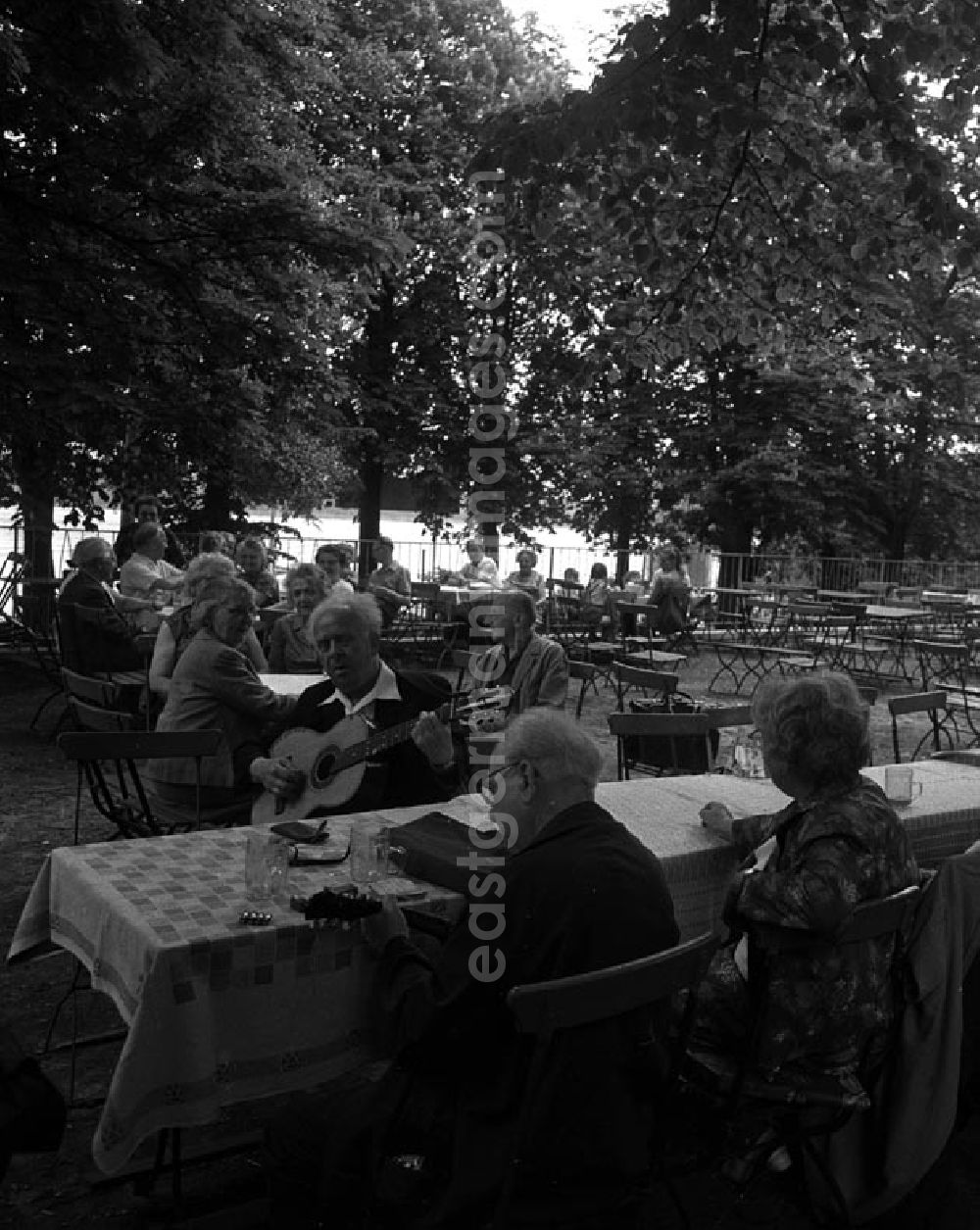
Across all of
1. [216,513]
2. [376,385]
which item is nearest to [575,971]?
[216,513]

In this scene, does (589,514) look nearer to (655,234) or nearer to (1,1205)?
(655,234)

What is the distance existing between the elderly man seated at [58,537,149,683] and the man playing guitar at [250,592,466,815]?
181 inches

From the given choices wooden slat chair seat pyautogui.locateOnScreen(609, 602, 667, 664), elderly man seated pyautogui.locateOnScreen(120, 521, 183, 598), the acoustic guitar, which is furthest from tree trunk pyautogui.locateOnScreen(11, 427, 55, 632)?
the acoustic guitar

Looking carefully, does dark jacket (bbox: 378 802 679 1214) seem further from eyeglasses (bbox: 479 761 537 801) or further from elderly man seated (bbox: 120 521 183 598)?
elderly man seated (bbox: 120 521 183 598)

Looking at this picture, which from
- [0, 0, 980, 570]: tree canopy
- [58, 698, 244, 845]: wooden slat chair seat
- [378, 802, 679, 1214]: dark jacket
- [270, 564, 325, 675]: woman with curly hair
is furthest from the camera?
[270, 564, 325, 675]: woman with curly hair

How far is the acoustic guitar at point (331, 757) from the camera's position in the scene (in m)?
4.31

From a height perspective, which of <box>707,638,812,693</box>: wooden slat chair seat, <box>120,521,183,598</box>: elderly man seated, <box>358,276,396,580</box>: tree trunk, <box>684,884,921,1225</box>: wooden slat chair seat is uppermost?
<box>358,276,396,580</box>: tree trunk

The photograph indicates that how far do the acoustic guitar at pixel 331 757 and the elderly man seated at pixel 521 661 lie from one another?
1.83 meters

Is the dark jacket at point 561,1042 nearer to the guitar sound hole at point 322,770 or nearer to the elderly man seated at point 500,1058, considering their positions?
the elderly man seated at point 500,1058

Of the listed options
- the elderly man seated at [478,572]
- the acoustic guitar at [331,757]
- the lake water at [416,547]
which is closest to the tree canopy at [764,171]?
A: the acoustic guitar at [331,757]

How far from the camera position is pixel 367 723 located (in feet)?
14.6

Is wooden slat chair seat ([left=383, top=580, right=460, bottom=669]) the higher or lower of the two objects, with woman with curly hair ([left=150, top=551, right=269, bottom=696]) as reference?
lower

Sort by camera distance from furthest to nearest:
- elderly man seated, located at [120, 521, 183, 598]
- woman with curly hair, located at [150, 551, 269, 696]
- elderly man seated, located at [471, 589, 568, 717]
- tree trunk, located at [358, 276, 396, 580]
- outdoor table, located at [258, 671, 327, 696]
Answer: tree trunk, located at [358, 276, 396, 580] → elderly man seated, located at [120, 521, 183, 598] → outdoor table, located at [258, 671, 327, 696] → woman with curly hair, located at [150, 551, 269, 696] → elderly man seated, located at [471, 589, 568, 717]

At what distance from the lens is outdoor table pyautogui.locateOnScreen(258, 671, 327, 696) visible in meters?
6.61
